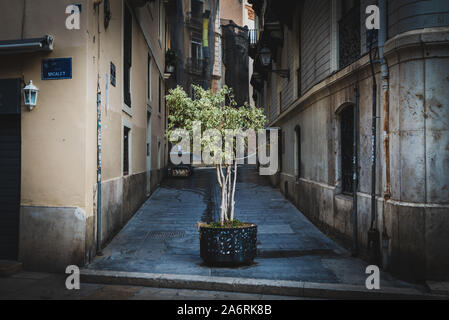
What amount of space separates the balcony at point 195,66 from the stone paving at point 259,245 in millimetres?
18946

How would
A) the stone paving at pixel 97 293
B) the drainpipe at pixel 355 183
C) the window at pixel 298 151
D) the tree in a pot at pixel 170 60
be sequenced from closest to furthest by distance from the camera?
the stone paving at pixel 97 293 < the drainpipe at pixel 355 183 < the window at pixel 298 151 < the tree in a pot at pixel 170 60

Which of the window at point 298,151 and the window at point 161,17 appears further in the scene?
the window at point 161,17

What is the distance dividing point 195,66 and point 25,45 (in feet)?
86.2

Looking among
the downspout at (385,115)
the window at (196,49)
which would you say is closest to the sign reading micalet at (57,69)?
the downspout at (385,115)

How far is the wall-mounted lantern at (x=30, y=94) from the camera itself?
6902mm

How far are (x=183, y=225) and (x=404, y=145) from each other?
6.11 metres

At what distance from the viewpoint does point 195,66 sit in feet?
106

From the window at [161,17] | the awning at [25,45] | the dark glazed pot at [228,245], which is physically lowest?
the dark glazed pot at [228,245]

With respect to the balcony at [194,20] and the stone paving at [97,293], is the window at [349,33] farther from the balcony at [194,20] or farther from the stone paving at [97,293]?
the balcony at [194,20]

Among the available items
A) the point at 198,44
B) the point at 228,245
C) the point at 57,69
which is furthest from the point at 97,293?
the point at 198,44

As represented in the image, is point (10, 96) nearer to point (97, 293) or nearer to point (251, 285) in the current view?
point (97, 293)

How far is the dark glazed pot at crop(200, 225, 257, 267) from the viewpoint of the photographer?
6.60 meters

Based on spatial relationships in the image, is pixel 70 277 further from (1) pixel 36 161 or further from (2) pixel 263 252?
(2) pixel 263 252

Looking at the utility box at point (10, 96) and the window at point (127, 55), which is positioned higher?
the window at point (127, 55)
